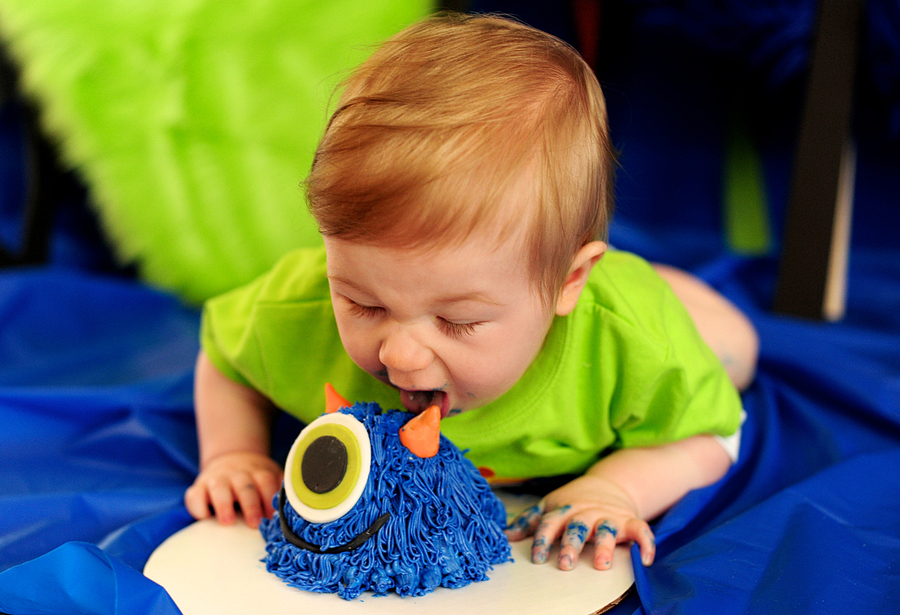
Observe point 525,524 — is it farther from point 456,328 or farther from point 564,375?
point 456,328

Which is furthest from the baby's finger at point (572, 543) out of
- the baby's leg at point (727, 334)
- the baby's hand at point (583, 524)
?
the baby's leg at point (727, 334)

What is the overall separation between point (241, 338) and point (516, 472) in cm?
37

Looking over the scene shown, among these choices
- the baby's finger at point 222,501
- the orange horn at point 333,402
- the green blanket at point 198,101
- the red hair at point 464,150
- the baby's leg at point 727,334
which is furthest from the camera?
the green blanket at point 198,101

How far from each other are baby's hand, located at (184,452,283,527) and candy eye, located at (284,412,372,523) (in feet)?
0.53

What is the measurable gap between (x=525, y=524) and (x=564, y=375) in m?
0.16

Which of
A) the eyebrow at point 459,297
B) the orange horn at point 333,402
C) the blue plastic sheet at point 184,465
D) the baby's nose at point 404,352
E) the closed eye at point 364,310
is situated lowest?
the blue plastic sheet at point 184,465

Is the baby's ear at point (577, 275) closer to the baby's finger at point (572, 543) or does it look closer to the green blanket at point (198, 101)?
the baby's finger at point (572, 543)

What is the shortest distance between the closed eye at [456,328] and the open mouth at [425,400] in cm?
8

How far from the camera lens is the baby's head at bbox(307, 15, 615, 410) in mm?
663

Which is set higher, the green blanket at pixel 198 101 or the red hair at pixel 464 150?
the red hair at pixel 464 150

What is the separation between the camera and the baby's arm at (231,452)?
2.91 ft

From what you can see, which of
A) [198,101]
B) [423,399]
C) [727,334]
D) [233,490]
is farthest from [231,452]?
[198,101]

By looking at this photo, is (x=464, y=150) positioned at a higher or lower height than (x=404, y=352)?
higher

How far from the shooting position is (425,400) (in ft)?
2.55
